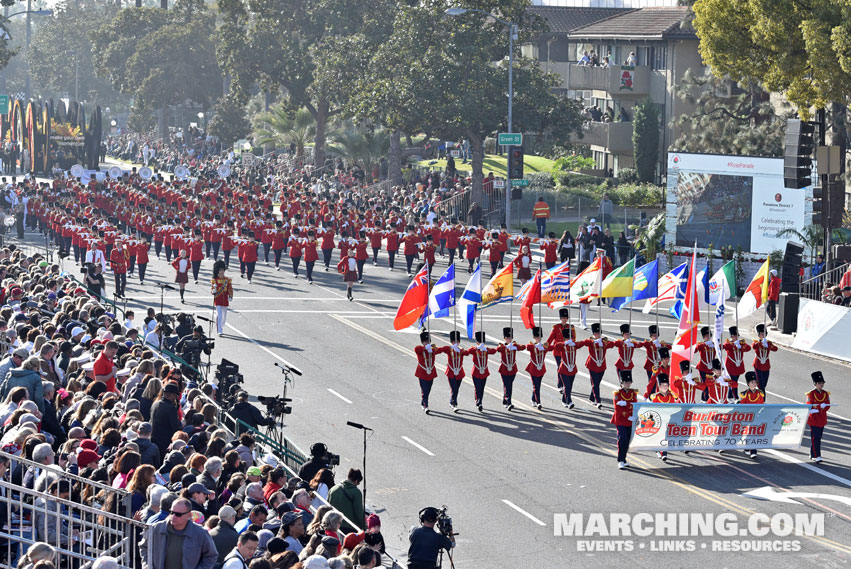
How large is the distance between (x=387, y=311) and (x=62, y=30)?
90.2 m

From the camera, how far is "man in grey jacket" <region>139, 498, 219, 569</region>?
11969mm

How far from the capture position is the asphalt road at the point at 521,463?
16.6 metres

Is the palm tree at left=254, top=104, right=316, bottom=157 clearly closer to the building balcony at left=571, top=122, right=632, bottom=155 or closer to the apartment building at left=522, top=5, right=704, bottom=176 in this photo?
the apartment building at left=522, top=5, right=704, bottom=176

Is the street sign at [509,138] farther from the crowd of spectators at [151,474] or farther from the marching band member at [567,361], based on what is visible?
the crowd of spectators at [151,474]

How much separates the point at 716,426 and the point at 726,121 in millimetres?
31650

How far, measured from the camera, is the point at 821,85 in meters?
33.7

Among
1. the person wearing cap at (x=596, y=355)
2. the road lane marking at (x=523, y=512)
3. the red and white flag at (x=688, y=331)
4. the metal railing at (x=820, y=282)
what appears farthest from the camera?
the metal railing at (x=820, y=282)

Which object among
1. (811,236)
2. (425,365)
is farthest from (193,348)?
(811,236)

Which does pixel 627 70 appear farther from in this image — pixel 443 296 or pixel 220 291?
pixel 443 296

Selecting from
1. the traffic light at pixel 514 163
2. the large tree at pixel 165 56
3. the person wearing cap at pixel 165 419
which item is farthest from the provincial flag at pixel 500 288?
the large tree at pixel 165 56

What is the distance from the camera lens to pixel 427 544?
1397 centimetres

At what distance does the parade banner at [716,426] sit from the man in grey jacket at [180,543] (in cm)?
931

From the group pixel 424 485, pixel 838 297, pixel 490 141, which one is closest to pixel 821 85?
pixel 838 297

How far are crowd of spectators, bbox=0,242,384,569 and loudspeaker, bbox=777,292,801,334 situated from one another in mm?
15631
